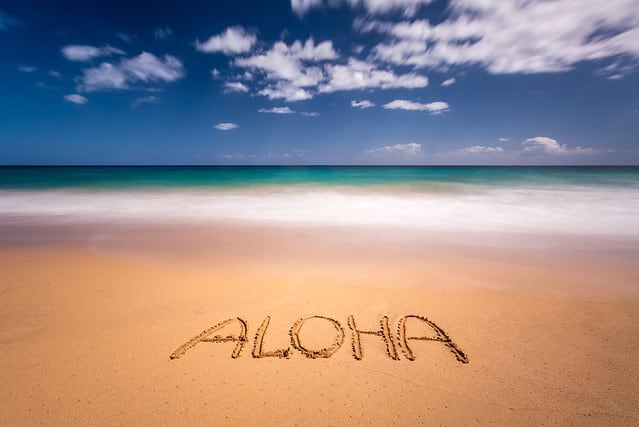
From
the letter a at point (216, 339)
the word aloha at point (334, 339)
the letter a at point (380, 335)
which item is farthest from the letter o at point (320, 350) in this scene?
the letter a at point (216, 339)

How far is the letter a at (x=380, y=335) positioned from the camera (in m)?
3.16

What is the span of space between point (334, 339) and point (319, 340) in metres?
0.18

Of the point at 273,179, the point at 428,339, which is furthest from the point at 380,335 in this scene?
the point at 273,179

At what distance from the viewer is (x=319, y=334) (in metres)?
3.50

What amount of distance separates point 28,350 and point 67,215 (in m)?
11.1

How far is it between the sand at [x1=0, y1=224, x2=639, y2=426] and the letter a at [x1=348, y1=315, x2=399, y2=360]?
2cm

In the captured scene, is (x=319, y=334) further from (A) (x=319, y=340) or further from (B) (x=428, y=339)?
(B) (x=428, y=339)

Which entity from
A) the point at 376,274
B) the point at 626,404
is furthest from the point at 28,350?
the point at 626,404

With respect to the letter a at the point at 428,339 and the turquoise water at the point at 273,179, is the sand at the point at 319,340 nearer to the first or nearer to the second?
the letter a at the point at 428,339

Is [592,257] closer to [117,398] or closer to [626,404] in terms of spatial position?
[626,404]

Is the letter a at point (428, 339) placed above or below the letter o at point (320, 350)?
below

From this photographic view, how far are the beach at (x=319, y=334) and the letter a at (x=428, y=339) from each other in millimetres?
25

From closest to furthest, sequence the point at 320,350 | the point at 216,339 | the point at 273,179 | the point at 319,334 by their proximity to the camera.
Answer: the point at 320,350 → the point at 216,339 → the point at 319,334 → the point at 273,179

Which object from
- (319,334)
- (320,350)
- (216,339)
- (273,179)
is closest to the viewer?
(320,350)
